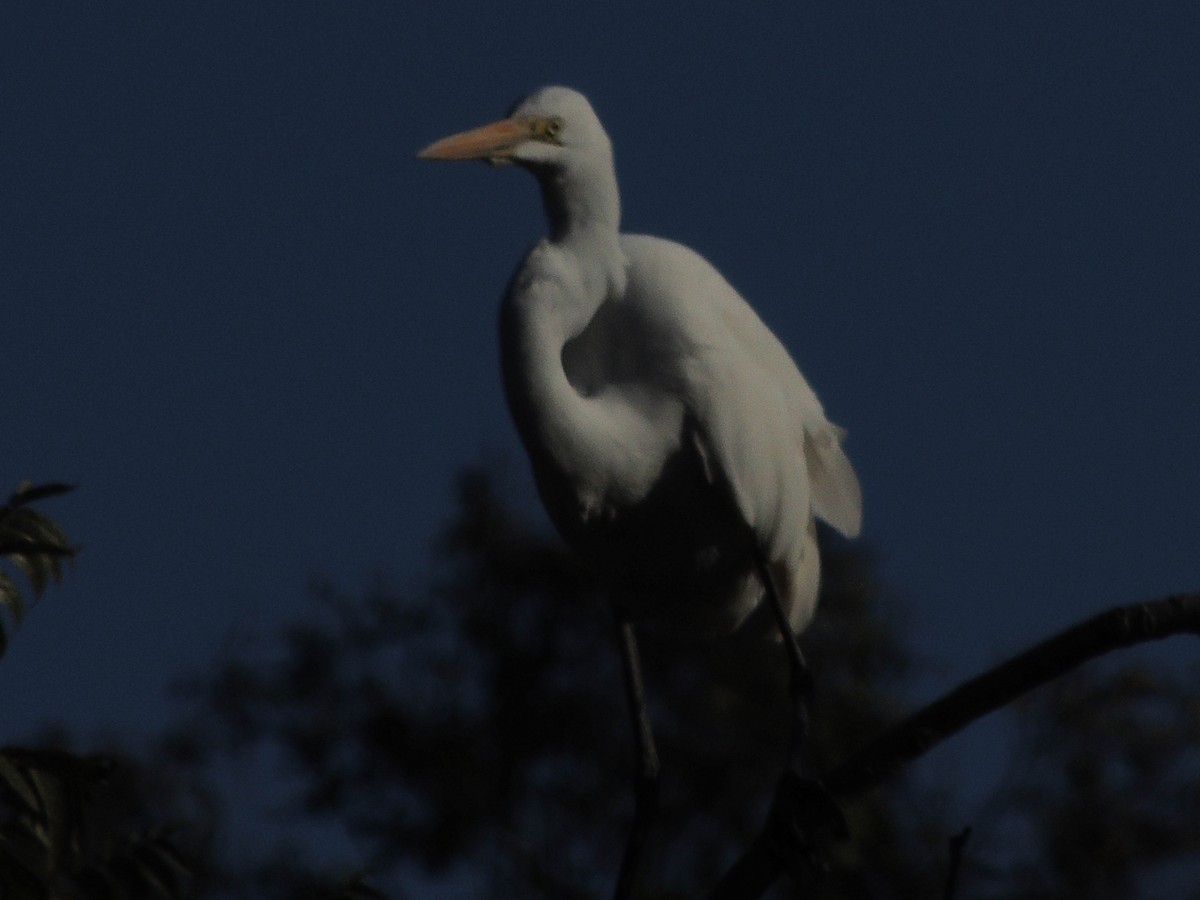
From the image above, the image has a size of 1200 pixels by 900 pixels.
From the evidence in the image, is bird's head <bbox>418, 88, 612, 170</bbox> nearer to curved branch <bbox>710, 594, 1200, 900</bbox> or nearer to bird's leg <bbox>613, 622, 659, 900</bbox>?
bird's leg <bbox>613, 622, 659, 900</bbox>

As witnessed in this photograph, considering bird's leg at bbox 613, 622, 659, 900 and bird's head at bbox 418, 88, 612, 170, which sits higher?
bird's head at bbox 418, 88, 612, 170

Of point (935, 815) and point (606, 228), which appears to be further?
point (935, 815)

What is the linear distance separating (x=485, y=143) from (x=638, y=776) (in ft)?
4.70

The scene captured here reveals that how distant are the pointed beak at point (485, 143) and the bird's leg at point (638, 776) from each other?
3.83ft

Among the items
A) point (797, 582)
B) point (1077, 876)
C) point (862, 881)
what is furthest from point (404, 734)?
point (797, 582)

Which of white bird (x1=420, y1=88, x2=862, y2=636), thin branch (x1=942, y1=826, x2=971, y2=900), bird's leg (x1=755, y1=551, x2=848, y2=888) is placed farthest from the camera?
white bird (x1=420, y1=88, x2=862, y2=636)

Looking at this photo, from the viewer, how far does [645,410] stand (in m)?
4.14

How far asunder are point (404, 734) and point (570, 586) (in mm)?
1423

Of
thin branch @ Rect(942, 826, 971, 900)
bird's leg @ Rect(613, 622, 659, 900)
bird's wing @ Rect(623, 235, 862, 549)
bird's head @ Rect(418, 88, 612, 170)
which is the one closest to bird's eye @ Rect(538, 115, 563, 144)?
bird's head @ Rect(418, 88, 612, 170)

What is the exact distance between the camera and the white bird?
3879 millimetres

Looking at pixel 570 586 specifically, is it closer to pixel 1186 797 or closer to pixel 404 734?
pixel 404 734

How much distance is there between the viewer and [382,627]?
44.4 feet

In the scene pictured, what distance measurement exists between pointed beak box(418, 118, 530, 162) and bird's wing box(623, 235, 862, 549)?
0.49 metres

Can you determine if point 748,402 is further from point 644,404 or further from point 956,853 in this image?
point 956,853
